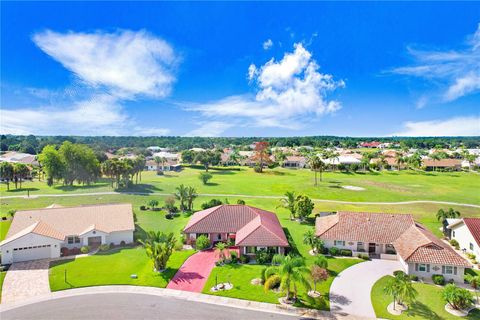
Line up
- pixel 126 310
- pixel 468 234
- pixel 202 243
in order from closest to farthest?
1. pixel 126 310
2. pixel 468 234
3. pixel 202 243

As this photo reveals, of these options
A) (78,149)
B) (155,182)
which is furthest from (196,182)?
(78,149)

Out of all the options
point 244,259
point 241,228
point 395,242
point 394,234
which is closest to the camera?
point 244,259

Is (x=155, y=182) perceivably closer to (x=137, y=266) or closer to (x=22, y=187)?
(x=22, y=187)

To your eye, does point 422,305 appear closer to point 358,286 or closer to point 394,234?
point 358,286

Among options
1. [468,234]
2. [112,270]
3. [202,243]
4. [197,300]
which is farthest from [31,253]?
[468,234]

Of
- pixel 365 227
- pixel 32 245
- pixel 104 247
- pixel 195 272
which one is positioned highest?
pixel 365 227

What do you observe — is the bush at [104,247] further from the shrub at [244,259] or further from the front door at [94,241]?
the shrub at [244,259]

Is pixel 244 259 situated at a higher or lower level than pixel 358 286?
higher

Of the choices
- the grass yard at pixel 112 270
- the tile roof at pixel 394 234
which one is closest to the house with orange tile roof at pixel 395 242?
the tile roof at pixel 394 234
